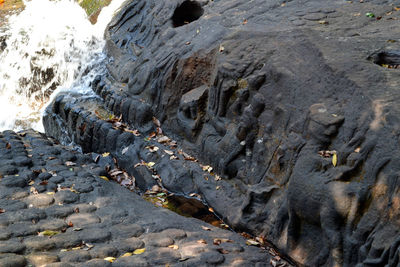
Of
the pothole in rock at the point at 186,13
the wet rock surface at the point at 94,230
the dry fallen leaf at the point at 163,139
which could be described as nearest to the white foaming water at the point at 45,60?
the pothole in rock at the point at 186,13

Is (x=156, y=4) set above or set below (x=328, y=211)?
above

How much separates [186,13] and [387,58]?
4757mm

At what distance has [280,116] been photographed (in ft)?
16.6

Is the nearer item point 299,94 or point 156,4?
point 299,94

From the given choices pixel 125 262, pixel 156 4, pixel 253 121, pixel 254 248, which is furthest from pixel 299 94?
pixel 156 4

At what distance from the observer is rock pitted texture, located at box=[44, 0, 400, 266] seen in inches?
152

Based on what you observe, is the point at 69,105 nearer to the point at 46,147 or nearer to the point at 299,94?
the point at 46,147

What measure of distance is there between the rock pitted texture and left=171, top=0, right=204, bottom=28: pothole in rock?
2 centimetres

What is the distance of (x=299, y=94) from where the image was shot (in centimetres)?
489

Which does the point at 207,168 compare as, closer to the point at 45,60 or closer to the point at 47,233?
the point at 47,233

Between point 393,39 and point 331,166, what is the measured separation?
1753 millimetres

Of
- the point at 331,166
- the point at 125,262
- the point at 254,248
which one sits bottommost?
the point at 254,248

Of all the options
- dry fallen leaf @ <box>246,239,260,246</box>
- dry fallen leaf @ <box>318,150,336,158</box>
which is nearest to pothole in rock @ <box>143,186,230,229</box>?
dry fallen leaf @ <box>246,239,260,246</box>

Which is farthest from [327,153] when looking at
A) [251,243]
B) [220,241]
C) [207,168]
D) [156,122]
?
[156,122]
